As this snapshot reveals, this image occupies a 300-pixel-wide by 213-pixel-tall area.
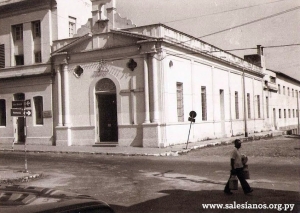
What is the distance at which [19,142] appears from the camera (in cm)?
2794

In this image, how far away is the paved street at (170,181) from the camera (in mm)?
8117

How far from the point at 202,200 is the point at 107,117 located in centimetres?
1670

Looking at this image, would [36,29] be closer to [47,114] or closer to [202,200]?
[47,114]

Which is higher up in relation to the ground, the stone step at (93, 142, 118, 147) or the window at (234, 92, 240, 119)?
the window at (234, 92, 240, 119)

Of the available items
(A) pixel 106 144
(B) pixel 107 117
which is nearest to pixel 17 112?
(A) pixel 106 144

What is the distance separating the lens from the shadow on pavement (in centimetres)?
742

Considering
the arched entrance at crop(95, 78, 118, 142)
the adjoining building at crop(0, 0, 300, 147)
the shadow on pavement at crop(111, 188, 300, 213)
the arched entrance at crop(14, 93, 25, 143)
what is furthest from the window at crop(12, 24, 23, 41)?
the shadow on pavement at crop(111, 188, 300, 213)

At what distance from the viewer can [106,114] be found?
2441 cm

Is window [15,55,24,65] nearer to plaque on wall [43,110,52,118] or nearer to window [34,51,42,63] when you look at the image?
window [34,51,42,63]

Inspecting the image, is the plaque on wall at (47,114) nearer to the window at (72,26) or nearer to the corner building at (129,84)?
the corner building at (129,84)

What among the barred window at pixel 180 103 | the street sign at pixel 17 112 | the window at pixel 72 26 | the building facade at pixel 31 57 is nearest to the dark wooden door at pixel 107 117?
the building facade at pixel 31 57

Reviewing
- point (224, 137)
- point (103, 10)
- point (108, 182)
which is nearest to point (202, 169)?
point (108, 182)

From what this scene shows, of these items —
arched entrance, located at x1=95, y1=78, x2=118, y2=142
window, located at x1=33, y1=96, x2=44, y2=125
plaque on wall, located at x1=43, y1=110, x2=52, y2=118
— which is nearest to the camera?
arched entrance, located at x1=95, y1=78, x2=118, y2=142

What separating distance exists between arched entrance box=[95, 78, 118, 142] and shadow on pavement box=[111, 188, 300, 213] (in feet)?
49.9
